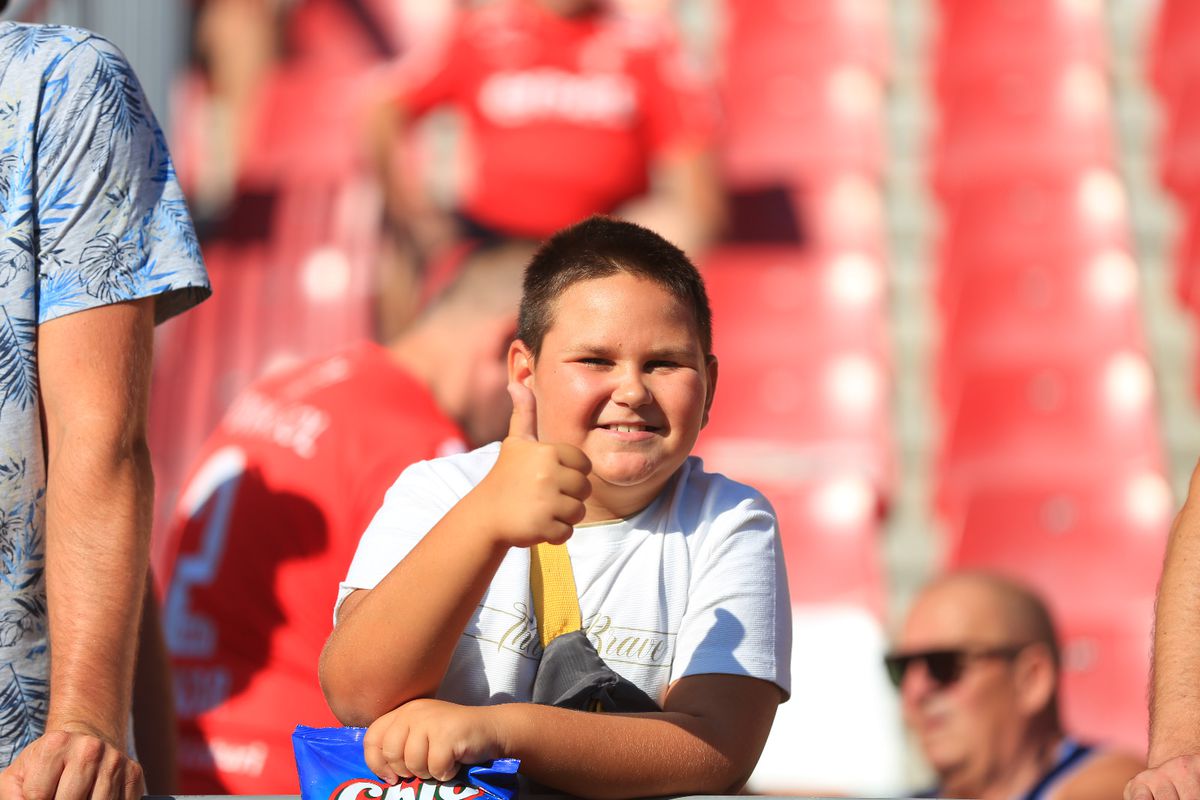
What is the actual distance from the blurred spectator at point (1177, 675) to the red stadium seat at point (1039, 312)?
375 cm

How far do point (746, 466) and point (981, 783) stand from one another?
1.84m

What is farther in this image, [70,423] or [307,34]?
[307,34]

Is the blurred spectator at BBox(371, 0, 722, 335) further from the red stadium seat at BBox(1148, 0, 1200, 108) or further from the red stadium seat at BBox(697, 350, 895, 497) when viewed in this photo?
the red stadium seat at BBox(1148, 0, 1200, 108)

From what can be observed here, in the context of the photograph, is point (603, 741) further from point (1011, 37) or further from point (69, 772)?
point (1011, 37)

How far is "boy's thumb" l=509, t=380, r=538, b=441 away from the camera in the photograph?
1250 mm

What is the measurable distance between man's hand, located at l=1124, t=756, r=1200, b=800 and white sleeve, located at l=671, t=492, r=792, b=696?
0.98ft

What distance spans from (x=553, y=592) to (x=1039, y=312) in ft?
13.8

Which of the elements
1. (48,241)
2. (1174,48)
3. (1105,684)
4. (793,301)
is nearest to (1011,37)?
(1174,48)

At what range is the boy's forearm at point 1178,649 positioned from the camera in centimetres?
112

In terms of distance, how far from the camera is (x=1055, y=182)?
17.9ft

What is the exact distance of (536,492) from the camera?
40.0 inches

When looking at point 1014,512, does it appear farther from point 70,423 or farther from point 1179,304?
point 70,423

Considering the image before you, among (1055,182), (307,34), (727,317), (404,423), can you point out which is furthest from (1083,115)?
(404,423)

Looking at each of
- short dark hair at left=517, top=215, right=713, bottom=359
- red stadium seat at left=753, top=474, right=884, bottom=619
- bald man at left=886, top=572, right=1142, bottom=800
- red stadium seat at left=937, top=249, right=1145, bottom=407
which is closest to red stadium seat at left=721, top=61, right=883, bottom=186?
red stadium seat at left=937, top=249, right=1145, bottom=407
